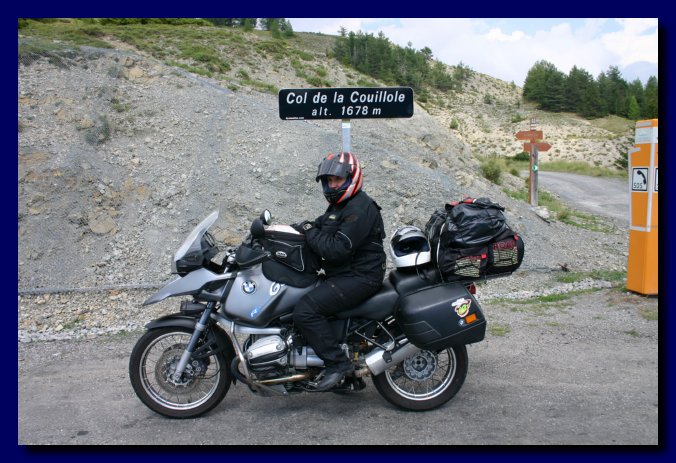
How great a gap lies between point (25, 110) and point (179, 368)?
431 inches

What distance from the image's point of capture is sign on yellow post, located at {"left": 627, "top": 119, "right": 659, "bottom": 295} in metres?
7.72

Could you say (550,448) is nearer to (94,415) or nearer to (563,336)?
(563,336)

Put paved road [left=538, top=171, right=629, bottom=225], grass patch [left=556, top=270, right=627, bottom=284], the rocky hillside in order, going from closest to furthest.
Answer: grass patch [left=556, top=270, right=627, bottom=284] < the rocky hillside < paved road [left=538, top=171, right=629, bottom=225]

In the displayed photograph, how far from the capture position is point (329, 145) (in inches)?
517

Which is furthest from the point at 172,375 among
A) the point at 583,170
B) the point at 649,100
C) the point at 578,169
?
the point at 649,100

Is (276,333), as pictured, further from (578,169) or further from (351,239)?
(578,169)

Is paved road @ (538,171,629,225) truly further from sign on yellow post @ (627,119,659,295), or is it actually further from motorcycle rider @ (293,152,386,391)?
motorcycle rider @ (293,152,386,391)

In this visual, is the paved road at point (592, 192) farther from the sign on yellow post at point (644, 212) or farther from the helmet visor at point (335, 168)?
the helmet visor at point (335, 168)

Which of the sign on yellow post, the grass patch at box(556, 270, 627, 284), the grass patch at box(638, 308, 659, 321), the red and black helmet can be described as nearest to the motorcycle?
the red and black helmet

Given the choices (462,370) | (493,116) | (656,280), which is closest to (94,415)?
(462,370)

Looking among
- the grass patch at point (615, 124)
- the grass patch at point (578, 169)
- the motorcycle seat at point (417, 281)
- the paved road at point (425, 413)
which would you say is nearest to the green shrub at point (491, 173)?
the paved road at point (425, 413)

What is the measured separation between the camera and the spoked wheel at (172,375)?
15.2 feet

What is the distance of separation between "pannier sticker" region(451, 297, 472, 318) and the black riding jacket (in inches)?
25.0

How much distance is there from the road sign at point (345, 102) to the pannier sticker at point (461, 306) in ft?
8.44
